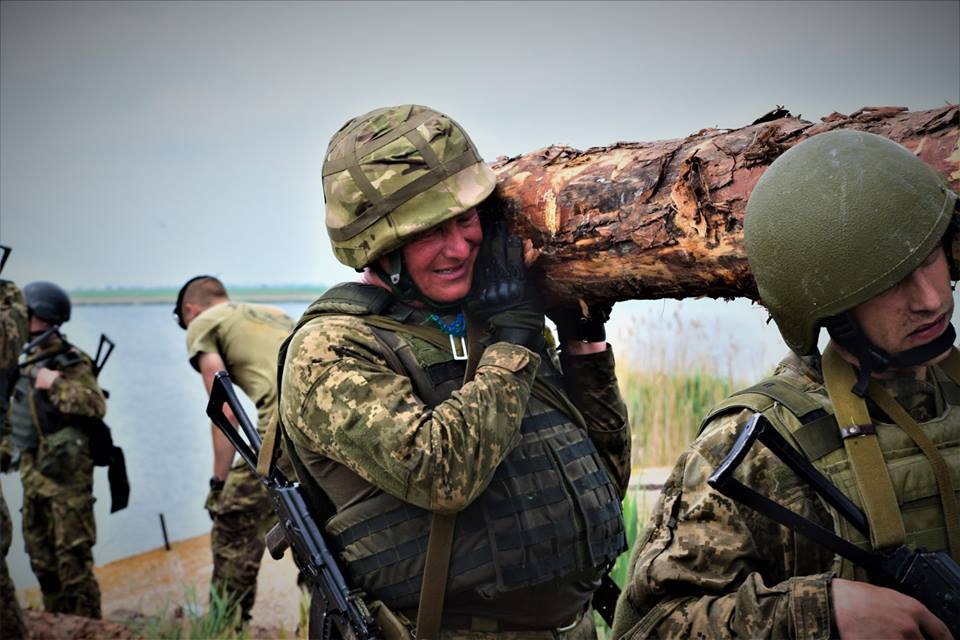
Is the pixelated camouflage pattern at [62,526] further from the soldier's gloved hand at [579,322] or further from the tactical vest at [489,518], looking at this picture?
the soldier's gloved hand at [579,322]

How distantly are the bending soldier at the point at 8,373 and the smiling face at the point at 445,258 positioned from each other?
3.15 m

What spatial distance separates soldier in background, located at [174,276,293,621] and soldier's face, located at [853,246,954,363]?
12.6 ft

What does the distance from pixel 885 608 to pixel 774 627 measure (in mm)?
166

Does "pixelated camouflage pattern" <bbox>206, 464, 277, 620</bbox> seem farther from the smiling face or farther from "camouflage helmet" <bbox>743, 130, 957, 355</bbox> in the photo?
"camouflage helmet" <bbox>743, 130, 957, 355</bbox>

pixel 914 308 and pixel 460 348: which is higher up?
pixel 914 308

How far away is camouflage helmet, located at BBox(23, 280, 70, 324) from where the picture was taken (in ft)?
19.8

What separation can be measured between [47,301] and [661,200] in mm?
4954

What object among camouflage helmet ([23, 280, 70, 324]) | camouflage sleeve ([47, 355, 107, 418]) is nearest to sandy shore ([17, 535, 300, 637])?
camouflage sleeve ([47, 355, 107, 418])

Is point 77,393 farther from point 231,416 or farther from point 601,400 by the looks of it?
point 601,400

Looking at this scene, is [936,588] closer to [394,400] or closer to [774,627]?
[774,627]

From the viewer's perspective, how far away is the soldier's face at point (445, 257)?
241 cm

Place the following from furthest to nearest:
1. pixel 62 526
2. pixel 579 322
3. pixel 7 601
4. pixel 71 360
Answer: pixel 71 360, pixel 62 526, pixel 7 601, pixel 579 322

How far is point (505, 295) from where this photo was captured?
240 cm

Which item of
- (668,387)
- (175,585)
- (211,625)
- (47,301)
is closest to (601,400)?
(211,625)
